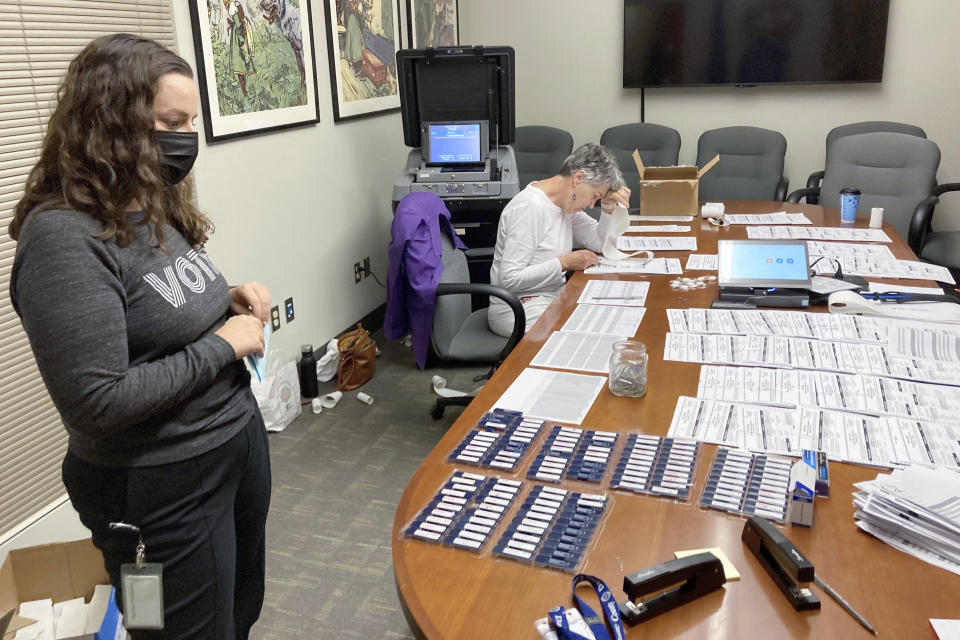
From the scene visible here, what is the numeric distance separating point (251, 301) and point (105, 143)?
0.41 metres

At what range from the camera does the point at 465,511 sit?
121 cm

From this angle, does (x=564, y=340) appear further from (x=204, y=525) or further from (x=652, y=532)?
(x=204, y=525)

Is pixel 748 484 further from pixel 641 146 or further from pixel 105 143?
pixel 641 146

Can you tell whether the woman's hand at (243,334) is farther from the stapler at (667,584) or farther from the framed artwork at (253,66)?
the framed artwork at (253,66)

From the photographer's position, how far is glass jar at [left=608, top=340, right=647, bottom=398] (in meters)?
Result: 1.59

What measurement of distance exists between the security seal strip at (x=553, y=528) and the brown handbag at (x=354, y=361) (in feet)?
7.56

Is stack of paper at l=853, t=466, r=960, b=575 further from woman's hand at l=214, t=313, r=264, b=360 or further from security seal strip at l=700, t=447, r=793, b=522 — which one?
woman's hand at l=214, t=313, r=264, b=360

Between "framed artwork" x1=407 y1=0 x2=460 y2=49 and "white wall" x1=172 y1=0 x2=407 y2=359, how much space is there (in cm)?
61

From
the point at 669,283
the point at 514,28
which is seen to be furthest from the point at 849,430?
the point at 514,28

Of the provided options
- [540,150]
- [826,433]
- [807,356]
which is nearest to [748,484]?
[826,433]

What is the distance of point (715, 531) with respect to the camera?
1.14 m

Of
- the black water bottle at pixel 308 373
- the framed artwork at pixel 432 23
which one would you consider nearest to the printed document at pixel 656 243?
the black water bottle at pixel 308 373

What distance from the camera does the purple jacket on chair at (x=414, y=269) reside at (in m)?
2.53

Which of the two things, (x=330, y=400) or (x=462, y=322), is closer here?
(x=462, y=322)
